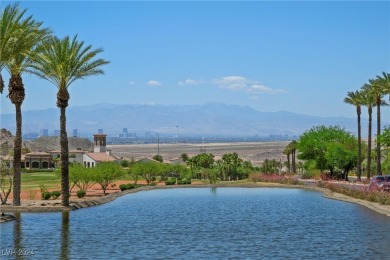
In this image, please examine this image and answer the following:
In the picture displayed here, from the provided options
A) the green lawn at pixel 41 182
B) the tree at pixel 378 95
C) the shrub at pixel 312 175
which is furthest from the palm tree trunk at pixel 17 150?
the shrub at pixel 312 175

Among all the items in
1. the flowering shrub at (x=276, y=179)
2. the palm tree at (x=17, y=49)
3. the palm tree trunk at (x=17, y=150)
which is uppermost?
the palm tree at (x=17, y=49)

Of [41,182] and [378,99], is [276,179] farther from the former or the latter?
[41,182]

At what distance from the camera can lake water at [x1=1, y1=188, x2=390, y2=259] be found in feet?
79.6

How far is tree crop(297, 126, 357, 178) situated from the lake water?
1623 inches

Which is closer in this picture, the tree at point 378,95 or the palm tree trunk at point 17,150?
the palm tree trunk at point 17,150

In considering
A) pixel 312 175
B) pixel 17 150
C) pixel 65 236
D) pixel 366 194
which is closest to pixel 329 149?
pixel 312 175

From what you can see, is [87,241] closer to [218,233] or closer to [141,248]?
[141,248]

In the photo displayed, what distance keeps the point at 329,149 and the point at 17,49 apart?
58.3 m

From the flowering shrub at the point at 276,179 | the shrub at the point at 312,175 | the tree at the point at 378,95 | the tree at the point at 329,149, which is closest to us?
the tree at the point at 378,95

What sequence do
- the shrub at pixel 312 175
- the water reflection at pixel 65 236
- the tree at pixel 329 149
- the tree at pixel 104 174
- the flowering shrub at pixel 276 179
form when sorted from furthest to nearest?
the shrub at pixel 312 175 < the tree at pixel 329 149 < the flowering shrub at pixel 276 179 < the tree at pixel 104 174 < the water reflection at pixel 65 236

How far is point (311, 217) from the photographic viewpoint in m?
37.0

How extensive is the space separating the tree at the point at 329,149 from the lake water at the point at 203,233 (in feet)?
135

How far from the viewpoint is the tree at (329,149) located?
280 feet

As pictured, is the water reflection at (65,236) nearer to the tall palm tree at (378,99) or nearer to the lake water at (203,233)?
the lake water at (203,233)
